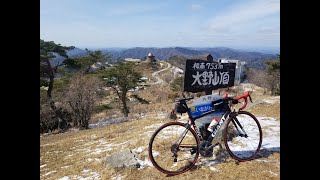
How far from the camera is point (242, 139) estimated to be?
5.58 m

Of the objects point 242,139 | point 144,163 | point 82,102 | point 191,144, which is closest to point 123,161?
point 144,163

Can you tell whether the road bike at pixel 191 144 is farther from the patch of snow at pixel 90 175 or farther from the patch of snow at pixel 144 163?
the patch of snow at pixel 90 175

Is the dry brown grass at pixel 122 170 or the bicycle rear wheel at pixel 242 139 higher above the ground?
the bicycle rear wheel at pixel 242 139

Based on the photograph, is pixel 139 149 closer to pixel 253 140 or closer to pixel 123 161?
pixel 123 161

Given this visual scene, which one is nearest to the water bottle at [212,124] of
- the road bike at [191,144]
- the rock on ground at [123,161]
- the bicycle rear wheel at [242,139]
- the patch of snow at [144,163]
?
the road bike at [191,144]

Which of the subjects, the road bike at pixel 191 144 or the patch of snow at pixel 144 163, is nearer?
the road bike at pixel 191 144

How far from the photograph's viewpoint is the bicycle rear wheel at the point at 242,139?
4745 mm

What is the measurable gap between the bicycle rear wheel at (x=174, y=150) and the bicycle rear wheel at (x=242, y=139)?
25.8 inches

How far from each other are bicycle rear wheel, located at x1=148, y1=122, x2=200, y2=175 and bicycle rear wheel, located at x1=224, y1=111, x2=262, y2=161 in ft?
2.15

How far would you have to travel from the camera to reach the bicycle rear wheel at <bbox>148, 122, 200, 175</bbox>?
4.34 m
